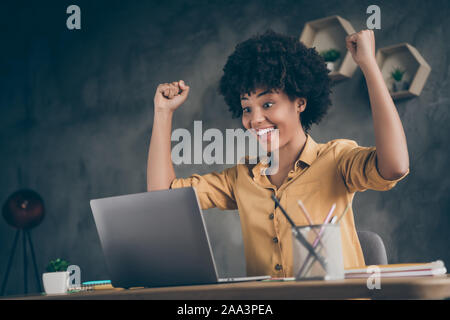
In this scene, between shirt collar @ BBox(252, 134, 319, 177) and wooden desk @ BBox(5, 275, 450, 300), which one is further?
shirt collar @ BBox(252, 134, 319, 177)

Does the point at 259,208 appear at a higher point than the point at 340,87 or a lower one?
lower

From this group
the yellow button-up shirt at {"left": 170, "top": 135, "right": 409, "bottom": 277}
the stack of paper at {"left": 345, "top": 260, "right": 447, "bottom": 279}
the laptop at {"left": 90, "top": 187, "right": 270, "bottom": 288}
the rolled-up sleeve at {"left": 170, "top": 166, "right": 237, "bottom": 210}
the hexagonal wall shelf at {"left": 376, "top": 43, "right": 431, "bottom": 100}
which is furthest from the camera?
the hexagonal wall shelf at {"left": 376, "top": 43, "right": 431, "bottom": 100}

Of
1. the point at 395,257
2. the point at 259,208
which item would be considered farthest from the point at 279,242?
the point at 395,257

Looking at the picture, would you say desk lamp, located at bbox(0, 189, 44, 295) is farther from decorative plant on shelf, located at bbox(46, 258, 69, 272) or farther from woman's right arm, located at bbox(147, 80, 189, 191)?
decorative plant on shelf, located at bbox(46, 258, 69, 272)

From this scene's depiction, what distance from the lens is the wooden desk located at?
0.68 metres

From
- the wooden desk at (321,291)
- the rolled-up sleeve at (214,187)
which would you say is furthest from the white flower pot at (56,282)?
the rolled-up sleeve at (214,187)

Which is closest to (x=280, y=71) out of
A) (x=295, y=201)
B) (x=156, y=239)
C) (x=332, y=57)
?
(x=295, y=201)

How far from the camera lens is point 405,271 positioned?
0.85 m

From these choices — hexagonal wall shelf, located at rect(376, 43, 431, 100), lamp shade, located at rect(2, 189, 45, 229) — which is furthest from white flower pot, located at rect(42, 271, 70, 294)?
lamp shade, located at rect(2, 189, 45, 229)

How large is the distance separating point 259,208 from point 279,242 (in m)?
0.14

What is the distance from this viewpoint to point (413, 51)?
2.55 m

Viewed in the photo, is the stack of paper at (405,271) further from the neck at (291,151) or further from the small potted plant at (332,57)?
the small potted plant at (332,57)

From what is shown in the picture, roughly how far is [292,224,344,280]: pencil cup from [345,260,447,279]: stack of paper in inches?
1.6
